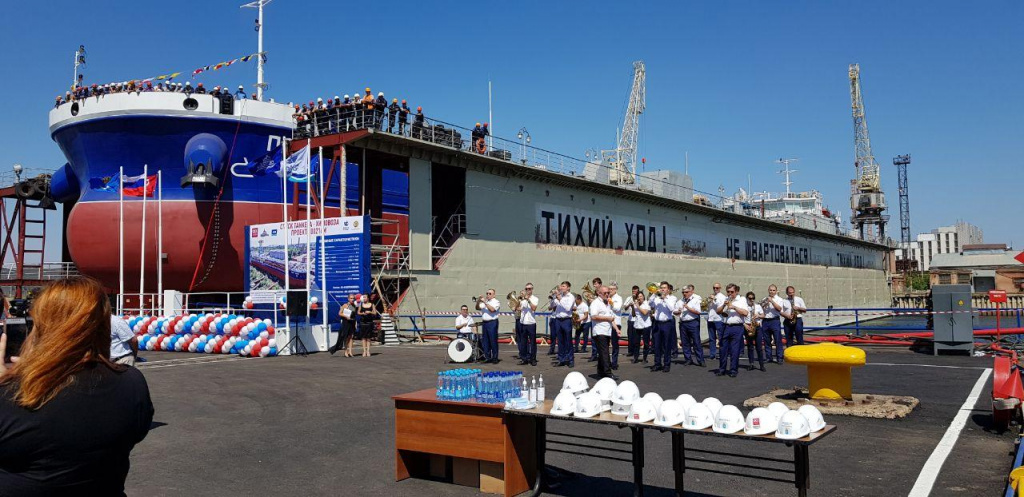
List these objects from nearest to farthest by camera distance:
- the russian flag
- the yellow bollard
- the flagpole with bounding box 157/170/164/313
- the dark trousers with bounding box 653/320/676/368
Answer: the yellow bollard
the dark trousers with bounding box 653/320/676/368
the flagpole with bounding box 157/170/164/313
the russian flag

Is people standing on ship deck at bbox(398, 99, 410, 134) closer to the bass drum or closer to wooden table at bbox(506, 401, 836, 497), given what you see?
the bass drum

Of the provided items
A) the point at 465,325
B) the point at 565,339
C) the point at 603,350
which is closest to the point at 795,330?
the point at 565,339

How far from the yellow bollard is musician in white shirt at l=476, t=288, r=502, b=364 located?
8065mm

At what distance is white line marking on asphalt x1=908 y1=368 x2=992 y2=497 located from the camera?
6.31 m

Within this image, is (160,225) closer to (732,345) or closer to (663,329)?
(663,329)

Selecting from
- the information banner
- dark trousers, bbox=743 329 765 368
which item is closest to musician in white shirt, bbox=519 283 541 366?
dark trousers, bbox=743 329 765 368

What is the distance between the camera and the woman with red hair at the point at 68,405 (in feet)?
8.71

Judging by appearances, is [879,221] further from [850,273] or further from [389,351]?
[389,351]

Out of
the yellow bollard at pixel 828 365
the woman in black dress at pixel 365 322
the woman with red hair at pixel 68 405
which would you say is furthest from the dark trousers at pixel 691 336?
the woman with red hair at pixel 68 405

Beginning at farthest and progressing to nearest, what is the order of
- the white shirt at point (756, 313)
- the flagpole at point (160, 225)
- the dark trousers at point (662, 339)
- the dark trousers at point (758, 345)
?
the flagpole at point (160, 225) < the white shirt at point (756, 313) < the dark trousers at point (662, 339) < the dark trousers at point (758, 345)

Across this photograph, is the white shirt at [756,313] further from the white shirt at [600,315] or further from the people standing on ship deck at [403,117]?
the people standing on ship deck at [403,117]

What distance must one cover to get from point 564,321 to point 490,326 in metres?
2.36

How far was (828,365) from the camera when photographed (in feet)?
33.9

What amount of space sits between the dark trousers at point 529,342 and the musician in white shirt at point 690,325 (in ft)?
11.2
